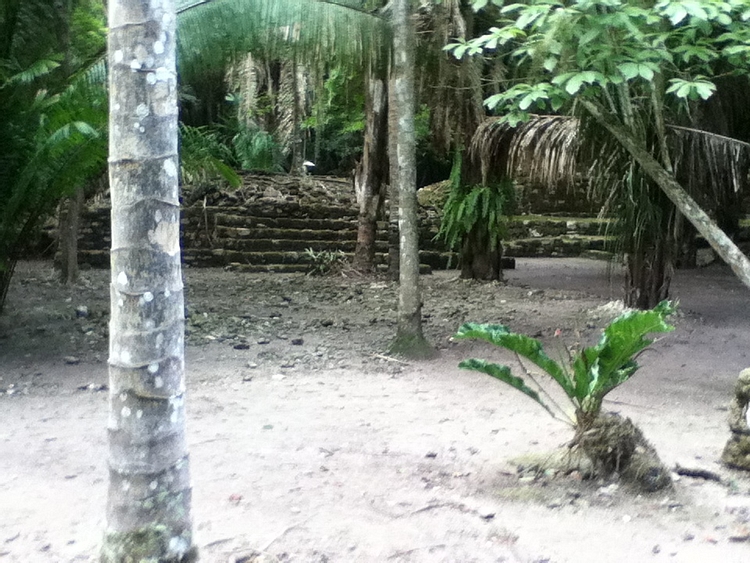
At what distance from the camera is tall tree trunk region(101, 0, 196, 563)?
2381 mm

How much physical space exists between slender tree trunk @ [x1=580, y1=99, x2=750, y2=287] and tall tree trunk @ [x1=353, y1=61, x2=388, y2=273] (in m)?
5.75

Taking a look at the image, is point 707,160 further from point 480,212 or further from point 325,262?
point 325,262

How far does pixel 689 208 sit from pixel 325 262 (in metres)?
7.77

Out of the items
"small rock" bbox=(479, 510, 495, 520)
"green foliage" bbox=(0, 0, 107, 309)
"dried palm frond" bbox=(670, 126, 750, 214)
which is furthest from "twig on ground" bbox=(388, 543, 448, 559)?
"dried palm frond" bbox=(670, 126, 750, 214)

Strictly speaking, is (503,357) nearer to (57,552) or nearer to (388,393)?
(388,393)

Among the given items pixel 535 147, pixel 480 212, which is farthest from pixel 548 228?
pixel 535 147

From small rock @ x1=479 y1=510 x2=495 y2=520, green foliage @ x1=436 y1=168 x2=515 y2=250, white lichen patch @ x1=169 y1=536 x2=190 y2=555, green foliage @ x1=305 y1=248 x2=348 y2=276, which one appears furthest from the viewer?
green foliage @ x1=305 y1=248 x2=348 y2=276

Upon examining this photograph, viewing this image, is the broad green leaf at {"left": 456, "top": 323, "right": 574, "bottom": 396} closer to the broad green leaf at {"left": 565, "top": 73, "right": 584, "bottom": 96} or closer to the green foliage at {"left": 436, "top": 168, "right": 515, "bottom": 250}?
the broad green leaf at {"left": 565, "top": 73, "right": 584, "bottom": 96}

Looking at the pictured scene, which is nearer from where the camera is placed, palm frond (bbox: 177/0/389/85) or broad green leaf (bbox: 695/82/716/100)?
broad green leaf (bbox: 695/82/716/100)

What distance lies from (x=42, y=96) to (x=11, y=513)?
15.4ft

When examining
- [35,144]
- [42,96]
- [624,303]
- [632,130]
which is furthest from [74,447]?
[624,303]

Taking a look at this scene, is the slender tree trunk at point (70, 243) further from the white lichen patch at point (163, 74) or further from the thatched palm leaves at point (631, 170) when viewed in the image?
the white lichen patch at point (163, 74)

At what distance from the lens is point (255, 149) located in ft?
60.0

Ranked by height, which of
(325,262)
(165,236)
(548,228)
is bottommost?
(325,262)
